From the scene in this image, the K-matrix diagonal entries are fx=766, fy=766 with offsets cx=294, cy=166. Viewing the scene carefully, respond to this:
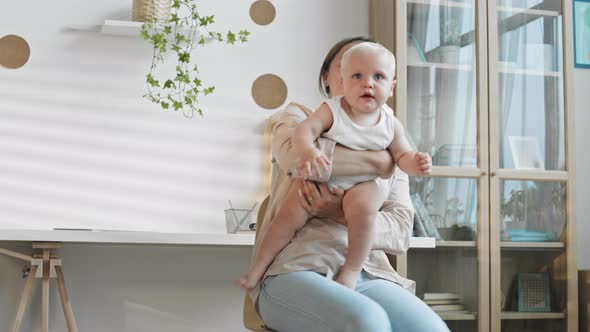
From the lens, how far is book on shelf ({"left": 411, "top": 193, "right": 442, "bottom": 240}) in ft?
10.5

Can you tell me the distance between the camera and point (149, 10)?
3025mm

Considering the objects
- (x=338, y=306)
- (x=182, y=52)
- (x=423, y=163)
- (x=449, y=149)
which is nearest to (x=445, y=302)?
(x=449, y=149)

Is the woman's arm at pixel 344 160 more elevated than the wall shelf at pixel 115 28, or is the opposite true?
the wall shelf at pixel 115 28

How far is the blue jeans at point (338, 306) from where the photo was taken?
147cm

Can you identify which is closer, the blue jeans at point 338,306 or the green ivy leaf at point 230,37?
the blue jeans at point 338,306

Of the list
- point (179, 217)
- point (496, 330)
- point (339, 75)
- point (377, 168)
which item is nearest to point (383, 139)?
point (377, 168)

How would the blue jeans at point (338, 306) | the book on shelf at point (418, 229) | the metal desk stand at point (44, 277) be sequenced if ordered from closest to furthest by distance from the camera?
the blue jeans at point (338, 306) → the metal desk stand at point (44, 277) → the book on shelf at point (418, 229)

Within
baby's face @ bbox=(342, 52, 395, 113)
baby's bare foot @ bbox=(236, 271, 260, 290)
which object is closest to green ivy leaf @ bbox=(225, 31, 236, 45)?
baby's face @ bbox=(342, 52, 395, 113)

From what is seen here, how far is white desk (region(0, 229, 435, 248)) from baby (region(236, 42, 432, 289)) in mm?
846

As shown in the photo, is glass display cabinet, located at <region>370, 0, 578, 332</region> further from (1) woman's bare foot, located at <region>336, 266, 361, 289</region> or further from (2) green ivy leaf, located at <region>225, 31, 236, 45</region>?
(1) woman's bare foot, located at <region>336, 266, 361, 289</region>

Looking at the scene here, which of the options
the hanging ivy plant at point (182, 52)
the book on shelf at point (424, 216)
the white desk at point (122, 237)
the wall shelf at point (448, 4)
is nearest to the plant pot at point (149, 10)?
the hanging ivy plant at point (182, 52)

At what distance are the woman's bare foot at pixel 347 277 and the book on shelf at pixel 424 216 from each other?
62.2 inches

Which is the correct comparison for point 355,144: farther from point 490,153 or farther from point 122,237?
point 490,153

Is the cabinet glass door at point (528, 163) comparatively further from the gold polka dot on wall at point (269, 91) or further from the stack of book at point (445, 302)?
the gold polka dot on wall at point (269, 91)
